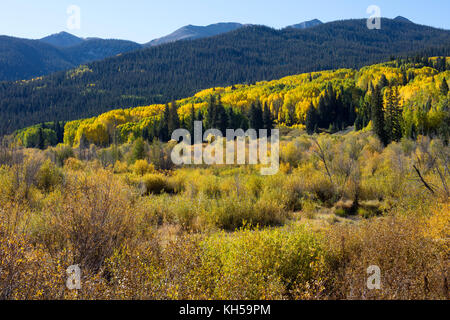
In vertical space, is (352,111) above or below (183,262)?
above

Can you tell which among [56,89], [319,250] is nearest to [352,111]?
[319,250]

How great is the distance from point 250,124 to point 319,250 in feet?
195

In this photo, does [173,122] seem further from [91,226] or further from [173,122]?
[91,226]

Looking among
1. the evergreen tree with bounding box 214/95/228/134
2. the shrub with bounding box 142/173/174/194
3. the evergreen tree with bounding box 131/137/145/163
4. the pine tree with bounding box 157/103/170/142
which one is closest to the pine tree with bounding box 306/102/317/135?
the evergreen tree with bounding box 214/95/228/134

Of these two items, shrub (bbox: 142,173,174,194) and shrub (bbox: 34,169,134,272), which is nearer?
shrub (bbox: 34,169,134,272)

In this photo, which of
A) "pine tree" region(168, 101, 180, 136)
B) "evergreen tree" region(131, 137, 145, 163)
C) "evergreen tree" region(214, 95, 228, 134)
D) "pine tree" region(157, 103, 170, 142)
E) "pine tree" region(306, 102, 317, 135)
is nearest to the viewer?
"evergreen tree" region(131, 137, 145, 163)

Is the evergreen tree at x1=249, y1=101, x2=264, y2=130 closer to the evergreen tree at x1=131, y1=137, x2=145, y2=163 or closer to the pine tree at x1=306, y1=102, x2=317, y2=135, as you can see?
the pine tree at x1=306, y1=102, x2=317, y2=135

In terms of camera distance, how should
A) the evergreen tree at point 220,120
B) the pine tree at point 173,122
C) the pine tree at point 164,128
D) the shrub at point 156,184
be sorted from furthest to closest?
the pine tree at point 164,128 < the pine tree at point 173,122 < the evergreen tree at point 220,120 < the shrub at point 156,184

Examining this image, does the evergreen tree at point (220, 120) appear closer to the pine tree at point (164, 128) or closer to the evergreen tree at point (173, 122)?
the evergreen tree at point (173, 122)

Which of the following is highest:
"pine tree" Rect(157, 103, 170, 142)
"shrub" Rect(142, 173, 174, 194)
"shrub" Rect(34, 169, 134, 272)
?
"pine tree" Rect(157, 103, 170, 142)

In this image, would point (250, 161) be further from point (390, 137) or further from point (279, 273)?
point (390, 137)

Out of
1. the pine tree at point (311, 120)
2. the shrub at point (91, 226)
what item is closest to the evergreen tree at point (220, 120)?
the pine tree at point (311, 120)
